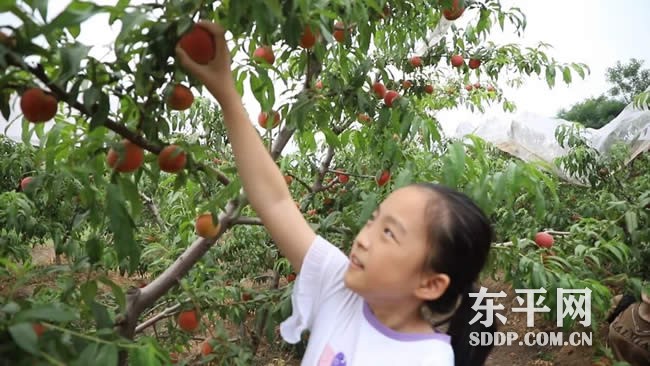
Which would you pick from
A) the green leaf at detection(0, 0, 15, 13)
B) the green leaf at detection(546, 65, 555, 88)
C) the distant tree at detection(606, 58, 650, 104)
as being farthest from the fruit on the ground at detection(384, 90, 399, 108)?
the distant tree at detection(606, 58, 650, 104)

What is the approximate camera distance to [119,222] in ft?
3.37

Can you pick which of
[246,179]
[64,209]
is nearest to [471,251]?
[246,179]

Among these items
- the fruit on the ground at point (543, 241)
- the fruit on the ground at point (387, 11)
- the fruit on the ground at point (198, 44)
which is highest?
the fruit on the ground at point (387, 11)

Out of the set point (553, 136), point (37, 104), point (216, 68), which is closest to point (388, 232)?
point (216, 68)

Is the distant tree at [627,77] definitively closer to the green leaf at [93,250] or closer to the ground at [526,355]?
the ground at [526,355]

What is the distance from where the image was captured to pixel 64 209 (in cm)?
207

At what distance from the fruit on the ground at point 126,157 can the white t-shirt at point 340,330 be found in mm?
394

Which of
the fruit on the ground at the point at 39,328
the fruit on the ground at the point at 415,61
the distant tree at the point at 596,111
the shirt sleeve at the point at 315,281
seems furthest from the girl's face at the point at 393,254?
the distant tree at the point at 596,111

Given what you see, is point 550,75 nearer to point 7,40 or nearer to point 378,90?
point 378,90

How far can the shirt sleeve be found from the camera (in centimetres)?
111

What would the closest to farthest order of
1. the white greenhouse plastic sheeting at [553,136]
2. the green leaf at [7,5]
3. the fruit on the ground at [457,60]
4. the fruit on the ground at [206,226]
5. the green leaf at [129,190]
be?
the green leaf at [7,5]
the green leaf at [129,190]
the fruit on the ground at [206,226]
the fruit on the ground at [457,60]
the white greenhouse plastic sheeting at [553,136]

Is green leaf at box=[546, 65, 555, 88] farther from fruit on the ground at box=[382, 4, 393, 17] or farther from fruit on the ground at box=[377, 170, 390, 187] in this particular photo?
fruit on the ground at box=[377, 170, 390, 187]

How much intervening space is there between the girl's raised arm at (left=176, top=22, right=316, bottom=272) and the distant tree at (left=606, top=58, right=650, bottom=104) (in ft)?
63.9

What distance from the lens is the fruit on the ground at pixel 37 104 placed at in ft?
2.86
